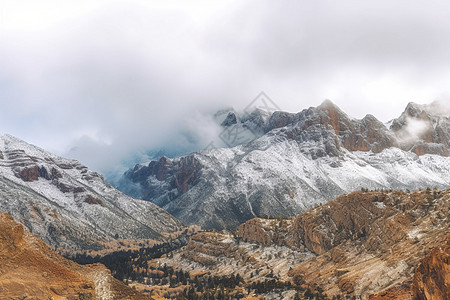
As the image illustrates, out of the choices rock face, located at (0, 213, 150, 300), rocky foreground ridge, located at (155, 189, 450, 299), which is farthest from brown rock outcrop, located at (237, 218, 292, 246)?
rock face, located at (0, 213, 150, 300)

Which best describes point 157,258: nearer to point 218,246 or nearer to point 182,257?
point 182,257

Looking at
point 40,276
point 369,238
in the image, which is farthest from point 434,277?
point 369,238

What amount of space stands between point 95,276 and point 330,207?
106939 millimetres

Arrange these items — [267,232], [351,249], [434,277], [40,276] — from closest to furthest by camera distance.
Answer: [40,276] → [434,277] → [351,249] → [267,232]

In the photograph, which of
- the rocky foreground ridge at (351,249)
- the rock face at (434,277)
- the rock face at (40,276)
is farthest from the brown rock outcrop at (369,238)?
the rock face at (40,276)

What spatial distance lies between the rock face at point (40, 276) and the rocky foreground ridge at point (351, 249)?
2949cm

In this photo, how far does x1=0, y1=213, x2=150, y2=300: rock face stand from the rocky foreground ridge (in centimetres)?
2949

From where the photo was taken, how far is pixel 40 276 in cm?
Result: 1967

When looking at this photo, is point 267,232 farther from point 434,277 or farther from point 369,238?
point 434,277

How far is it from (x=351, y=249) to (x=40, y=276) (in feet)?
302

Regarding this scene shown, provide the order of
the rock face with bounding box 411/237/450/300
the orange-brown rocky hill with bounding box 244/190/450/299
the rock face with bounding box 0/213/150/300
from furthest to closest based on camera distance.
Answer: the orange-brown rocky hill with bounding box 244/190/450/299 < the rock face with bounding box 411/237/450/300 < the rock face with bounding box 0/213/150/300

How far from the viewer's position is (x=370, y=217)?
101750 mm

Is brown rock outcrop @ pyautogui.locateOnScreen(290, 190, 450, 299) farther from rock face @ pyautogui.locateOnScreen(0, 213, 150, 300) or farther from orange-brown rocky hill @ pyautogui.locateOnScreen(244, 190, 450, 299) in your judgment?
rock face @ pyautogui.locateOnScreen(0, 213, 150, 300)

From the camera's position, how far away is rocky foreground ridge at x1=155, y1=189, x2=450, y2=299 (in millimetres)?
60228
